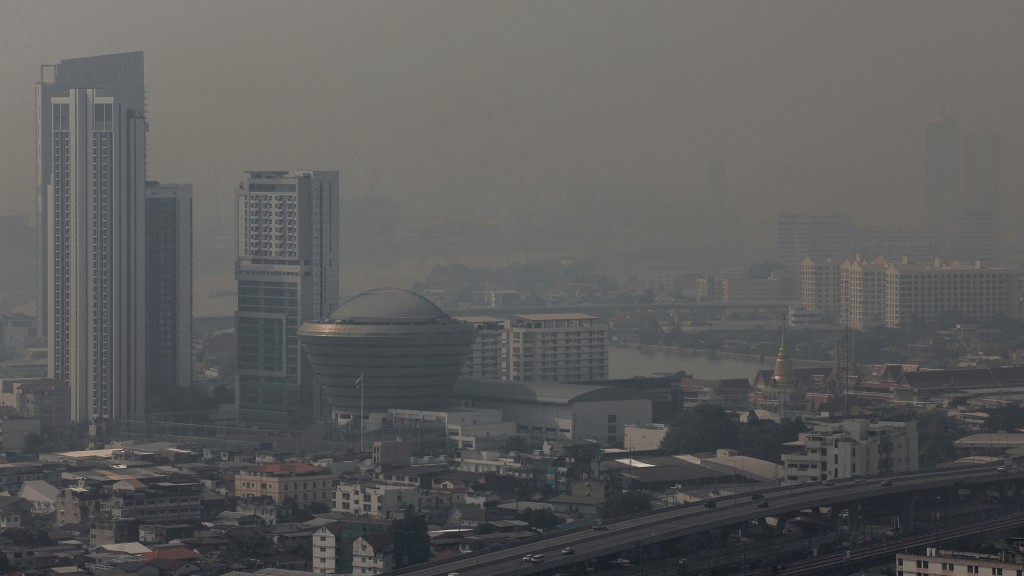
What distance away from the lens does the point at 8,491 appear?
27047mm

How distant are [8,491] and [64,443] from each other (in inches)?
236

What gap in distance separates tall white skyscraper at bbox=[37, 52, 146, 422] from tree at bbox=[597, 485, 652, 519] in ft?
42.7

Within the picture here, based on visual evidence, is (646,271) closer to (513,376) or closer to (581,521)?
(513,376)

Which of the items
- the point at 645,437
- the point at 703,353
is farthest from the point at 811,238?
the point at 645,437

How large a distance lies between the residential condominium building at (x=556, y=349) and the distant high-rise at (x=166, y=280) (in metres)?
5.13

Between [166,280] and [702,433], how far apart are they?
9.99 m

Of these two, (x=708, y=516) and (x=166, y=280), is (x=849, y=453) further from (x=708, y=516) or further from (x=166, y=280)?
(x=166, y=280)

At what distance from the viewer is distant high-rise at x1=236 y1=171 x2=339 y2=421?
1420 inches

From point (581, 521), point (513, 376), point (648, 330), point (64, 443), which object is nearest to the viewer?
point (581, 521)

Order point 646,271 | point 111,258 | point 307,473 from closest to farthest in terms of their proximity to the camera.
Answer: point 307,473, point 111,258, point 646,271

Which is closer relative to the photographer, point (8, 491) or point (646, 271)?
point (8, 491)

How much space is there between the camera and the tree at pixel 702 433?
98.6 ft

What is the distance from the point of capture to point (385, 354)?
3350cm

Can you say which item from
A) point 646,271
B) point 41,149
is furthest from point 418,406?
point 646,271
